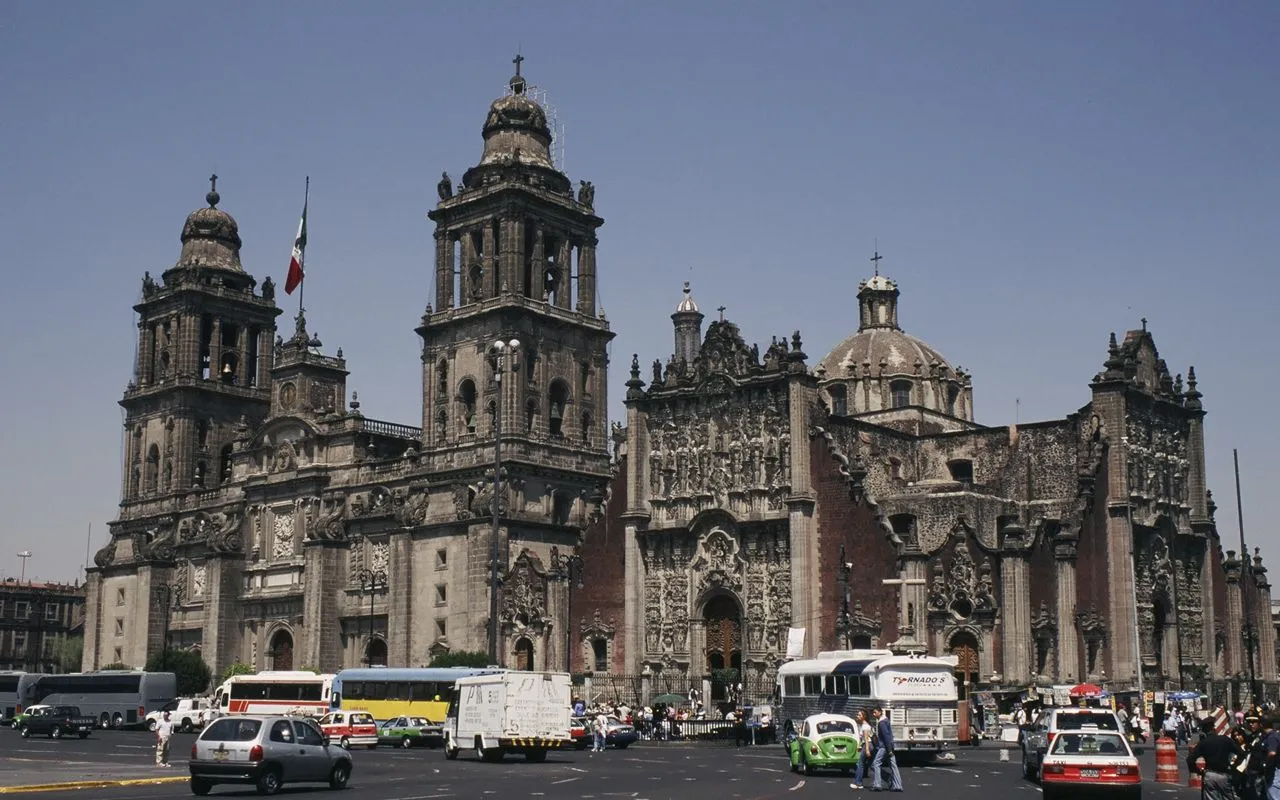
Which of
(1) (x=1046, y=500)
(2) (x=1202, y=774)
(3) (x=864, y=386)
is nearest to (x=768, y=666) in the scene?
(1) (x=1046, y=500)

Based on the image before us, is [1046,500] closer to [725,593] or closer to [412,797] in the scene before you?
[725,593]

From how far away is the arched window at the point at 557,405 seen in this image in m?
92.2

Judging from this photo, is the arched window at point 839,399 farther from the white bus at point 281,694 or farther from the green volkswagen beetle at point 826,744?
the green volkswagen beetle at point 826,744

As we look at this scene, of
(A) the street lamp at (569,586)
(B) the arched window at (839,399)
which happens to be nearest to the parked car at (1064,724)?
(A) the street lamp at (569,586)

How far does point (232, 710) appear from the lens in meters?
73.1

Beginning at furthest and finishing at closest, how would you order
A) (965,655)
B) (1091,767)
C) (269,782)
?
(965,655) → (269,782) → (1091,767)

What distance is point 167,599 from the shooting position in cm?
10938

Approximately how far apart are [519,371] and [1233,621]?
3881 cm

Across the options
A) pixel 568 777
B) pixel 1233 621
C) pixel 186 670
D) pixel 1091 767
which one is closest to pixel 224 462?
pixel 186 670

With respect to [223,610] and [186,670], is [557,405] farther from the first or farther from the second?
[186,670]

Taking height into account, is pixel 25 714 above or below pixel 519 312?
below

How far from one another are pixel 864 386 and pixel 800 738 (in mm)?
52555

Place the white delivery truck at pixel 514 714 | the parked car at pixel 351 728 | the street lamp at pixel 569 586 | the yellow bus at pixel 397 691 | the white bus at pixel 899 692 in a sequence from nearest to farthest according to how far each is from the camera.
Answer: the white bus at pixel 899 692, the white delivery truck at pixel 514 714, the parked car at pixel 351 728, the yellow bus at pixel 397 691, the street lamp at pixel 569 586

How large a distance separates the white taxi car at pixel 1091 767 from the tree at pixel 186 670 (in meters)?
76.7
